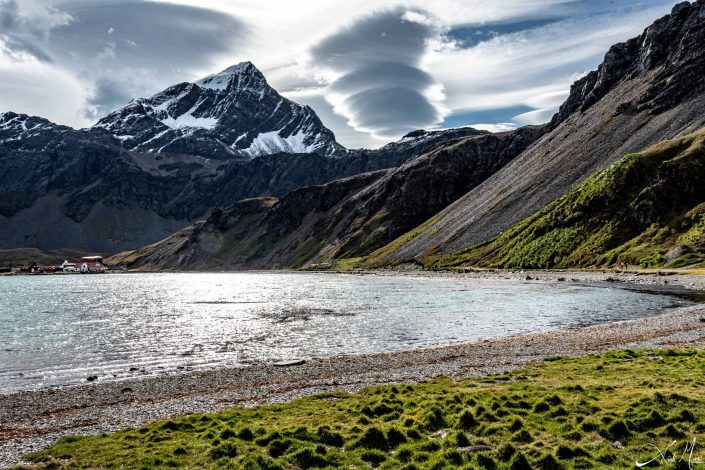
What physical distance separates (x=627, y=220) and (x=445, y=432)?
5559 inches

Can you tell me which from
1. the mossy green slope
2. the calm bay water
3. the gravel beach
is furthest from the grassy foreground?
the mossy green slope

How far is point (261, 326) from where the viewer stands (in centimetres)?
6581

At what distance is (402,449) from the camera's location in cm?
1762

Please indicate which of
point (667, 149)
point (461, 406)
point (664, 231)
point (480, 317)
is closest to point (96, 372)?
point (461, 406)

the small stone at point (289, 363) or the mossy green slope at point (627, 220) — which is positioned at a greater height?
the mossy green slope at point (627, 220)

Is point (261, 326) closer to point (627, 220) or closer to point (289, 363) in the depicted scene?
point (289, 363)

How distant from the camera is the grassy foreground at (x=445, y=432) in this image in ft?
53.9

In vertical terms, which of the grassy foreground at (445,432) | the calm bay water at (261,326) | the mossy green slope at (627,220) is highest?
the mossy green slope at (627,220)

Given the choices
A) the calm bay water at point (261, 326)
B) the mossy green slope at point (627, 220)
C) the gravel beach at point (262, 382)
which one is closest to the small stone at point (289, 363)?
the gravel beach at point (262, 382)

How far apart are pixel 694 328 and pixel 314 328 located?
1604 inches

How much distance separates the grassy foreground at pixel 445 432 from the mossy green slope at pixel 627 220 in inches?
4314

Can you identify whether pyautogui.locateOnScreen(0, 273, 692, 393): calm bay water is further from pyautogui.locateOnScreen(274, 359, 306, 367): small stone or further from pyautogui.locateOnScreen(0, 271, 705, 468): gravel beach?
pyautogui.locateOnScreen(0, 271, 705, 468): gravel beach

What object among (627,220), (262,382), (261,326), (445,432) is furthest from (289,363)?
(627,220)

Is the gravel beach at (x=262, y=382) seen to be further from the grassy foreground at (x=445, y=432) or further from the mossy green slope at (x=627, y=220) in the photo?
the mossy green slope at (x=627, y=220)
